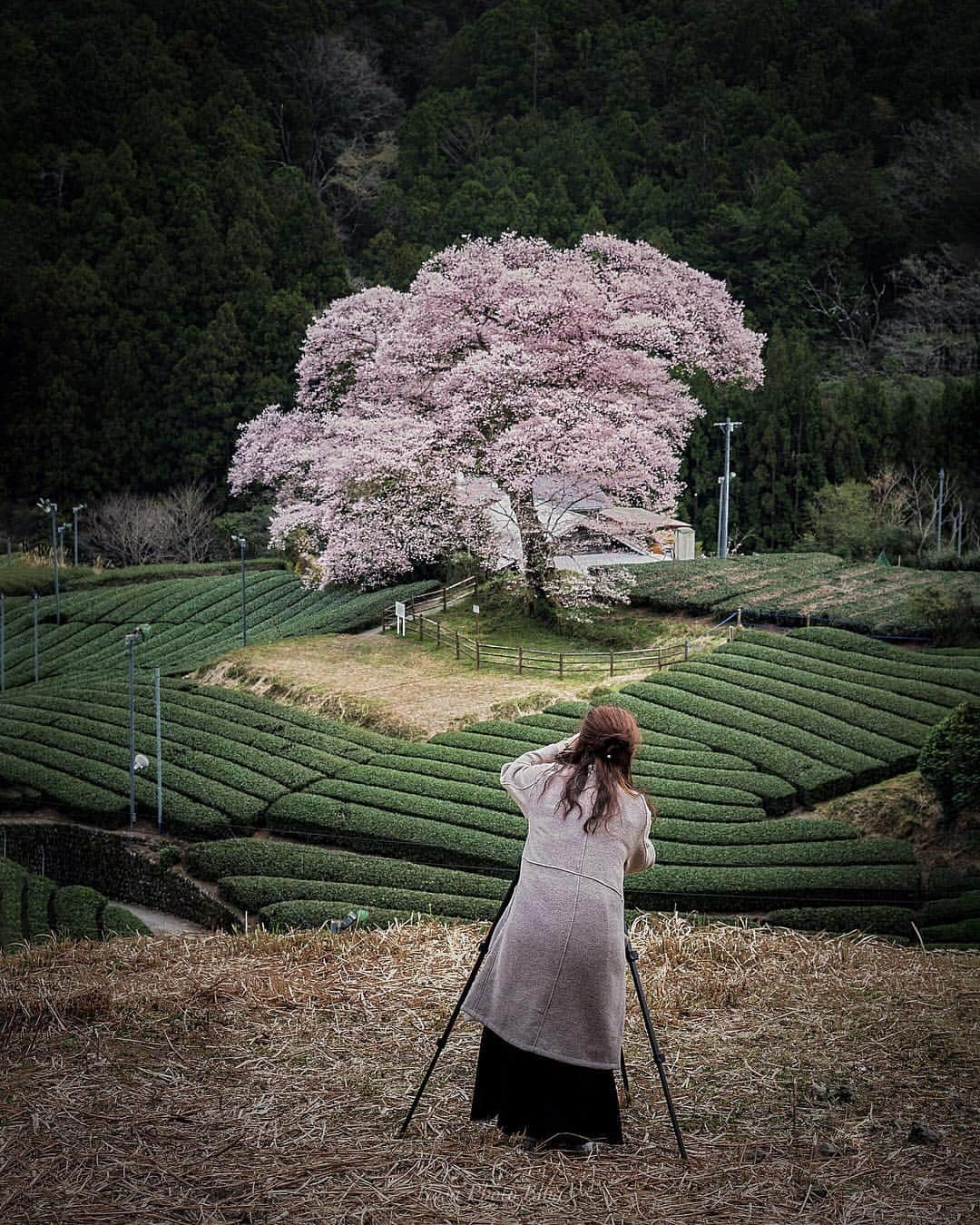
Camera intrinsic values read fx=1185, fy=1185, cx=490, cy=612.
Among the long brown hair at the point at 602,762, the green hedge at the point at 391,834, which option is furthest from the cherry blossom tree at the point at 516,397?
the long brown hair at the point at 602,762

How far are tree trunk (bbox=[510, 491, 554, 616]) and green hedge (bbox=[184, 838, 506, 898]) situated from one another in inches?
198

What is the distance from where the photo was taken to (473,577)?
663 inches

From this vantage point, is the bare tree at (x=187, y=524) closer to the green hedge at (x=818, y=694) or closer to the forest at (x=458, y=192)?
the forest at (x=458, y=192)

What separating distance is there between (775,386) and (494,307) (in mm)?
11506

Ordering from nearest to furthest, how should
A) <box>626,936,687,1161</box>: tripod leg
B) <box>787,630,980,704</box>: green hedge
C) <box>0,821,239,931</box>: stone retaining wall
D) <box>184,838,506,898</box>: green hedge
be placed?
<box>626,936,687,1161</box>: tripod leg → <box>184,838,506,898</box>: green hedge → <box>0,821,239,931</box>: stone retaining wall → <box>787,630,980,704</box>: green hedge

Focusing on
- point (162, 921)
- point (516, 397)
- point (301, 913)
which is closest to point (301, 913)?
point (301, 913)

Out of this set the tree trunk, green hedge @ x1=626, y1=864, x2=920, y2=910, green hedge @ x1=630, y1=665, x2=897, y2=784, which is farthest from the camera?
the tree trunk

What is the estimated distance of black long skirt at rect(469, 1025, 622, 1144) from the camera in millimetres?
3131

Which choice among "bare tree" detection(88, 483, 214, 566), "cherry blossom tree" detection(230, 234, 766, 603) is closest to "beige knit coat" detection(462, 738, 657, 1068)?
"cherry blossom tree" detection(230, 234, 766, 603)

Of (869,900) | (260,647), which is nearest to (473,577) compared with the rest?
(260,647)

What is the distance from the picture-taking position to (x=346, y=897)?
1002cm

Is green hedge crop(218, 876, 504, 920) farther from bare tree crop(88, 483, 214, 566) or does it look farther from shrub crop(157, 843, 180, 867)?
bare tree crop(88, 483, 214, 566)

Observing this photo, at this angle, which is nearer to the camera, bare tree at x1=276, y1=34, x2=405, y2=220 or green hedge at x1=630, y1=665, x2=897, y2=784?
green hedge at x1=630, y1=665, x2=897, y2=784

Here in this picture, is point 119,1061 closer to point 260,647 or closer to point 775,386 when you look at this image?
point 260,647
